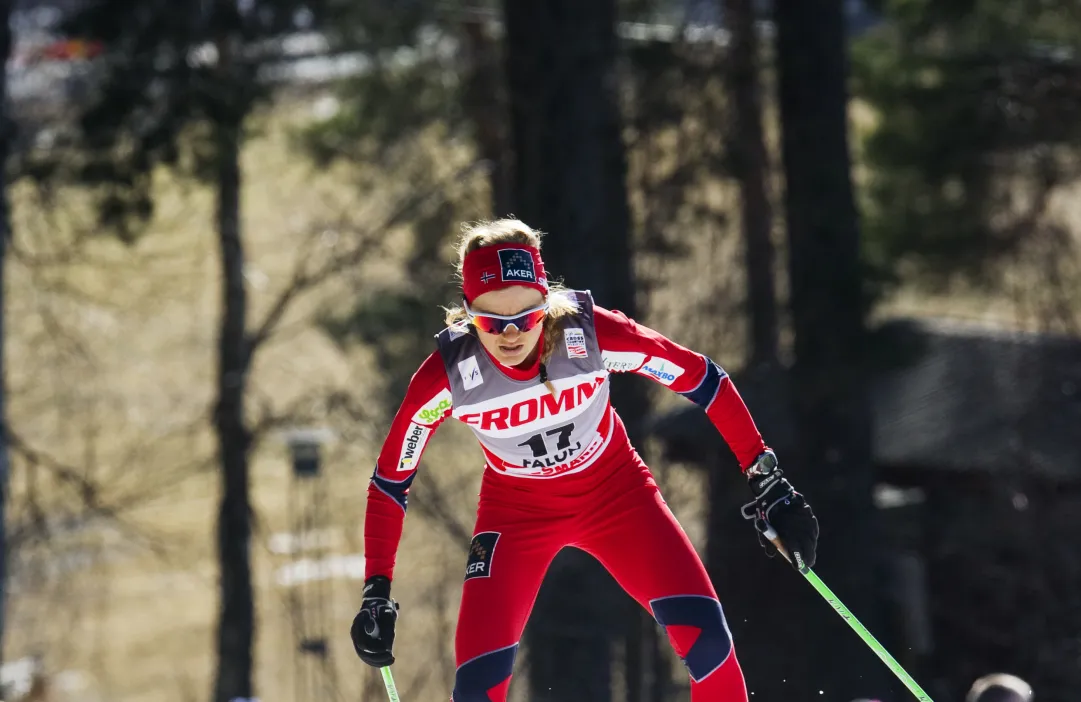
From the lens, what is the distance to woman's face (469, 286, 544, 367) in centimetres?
401

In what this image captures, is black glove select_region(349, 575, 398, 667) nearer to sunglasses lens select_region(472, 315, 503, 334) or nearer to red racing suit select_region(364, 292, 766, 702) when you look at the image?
red racing suit select_region(364, 292, 766, 702)

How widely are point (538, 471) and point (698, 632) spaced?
0.70m

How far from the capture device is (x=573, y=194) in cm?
808

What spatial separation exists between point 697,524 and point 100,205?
6063 millimetres

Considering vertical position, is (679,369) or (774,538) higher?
(679,369)

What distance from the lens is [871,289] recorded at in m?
11.2

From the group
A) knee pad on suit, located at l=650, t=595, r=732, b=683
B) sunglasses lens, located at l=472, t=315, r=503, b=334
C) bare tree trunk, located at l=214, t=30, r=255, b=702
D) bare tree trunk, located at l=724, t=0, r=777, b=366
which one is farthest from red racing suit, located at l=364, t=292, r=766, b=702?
bare tree trunk, located at l=214, t=30, r=255, b=702

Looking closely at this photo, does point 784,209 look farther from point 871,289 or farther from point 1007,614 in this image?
point 1007,614

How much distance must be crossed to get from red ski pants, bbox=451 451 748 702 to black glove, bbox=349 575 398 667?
21 cm

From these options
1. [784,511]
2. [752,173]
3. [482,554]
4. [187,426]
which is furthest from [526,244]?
[187,426]

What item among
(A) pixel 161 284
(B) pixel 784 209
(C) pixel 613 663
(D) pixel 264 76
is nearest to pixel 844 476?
(B) pixel 784 209

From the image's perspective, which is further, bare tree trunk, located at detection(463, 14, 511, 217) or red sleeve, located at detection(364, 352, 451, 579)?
bare tree trunk, located at detection(463, 14, 511, 217)

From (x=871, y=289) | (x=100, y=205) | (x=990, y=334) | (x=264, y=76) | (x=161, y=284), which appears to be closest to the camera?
(x=871, y=289)

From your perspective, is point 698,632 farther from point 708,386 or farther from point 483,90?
point 483,90
